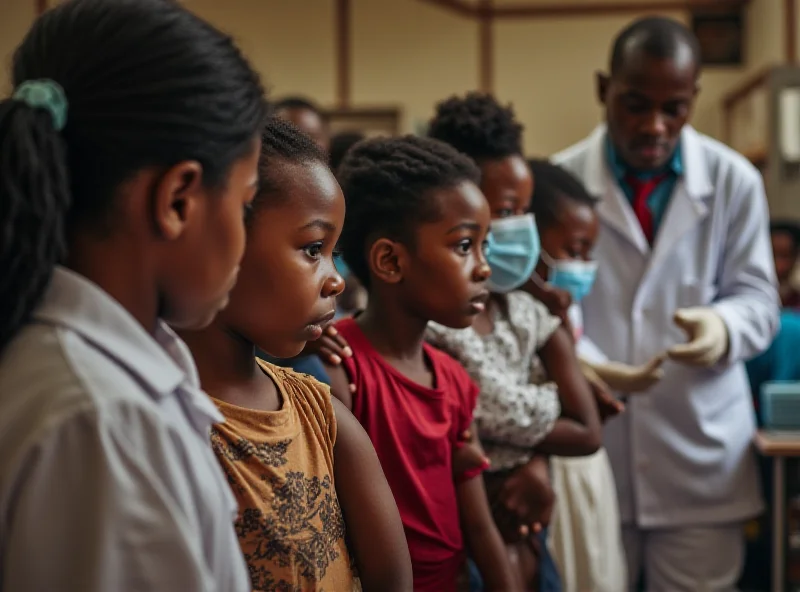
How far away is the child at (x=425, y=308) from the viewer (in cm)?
137

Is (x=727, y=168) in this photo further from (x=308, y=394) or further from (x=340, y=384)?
(x=308, y=394)

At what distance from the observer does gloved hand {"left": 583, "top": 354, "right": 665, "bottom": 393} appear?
2260 millimetres

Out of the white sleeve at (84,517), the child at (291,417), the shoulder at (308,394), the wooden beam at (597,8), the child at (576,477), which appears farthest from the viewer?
the wooden beam at (597,8)

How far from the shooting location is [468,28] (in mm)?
7836

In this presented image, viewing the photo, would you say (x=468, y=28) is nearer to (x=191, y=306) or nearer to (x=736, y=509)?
(x=736, y=509)

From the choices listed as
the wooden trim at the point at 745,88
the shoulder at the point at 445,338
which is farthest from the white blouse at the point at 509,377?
the wooden trim at the point at 745,88

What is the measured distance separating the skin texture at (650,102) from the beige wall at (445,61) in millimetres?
5348

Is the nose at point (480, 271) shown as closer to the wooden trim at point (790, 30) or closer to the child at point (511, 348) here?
the child at point (511, 348)

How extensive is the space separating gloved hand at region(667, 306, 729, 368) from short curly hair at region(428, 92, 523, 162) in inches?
27.5

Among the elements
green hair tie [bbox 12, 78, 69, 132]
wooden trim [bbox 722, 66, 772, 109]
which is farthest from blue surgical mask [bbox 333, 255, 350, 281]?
wooden trim [bbox 722, 66, 772, 109]

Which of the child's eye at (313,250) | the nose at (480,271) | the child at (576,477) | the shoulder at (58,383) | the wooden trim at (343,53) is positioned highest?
the wooden trim at (343,53)

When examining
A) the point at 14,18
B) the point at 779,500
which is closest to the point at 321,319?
the point at 779,500

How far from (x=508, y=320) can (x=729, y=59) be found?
6750 millimetres

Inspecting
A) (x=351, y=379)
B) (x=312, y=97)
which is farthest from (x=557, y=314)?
(x=312, y=97)
